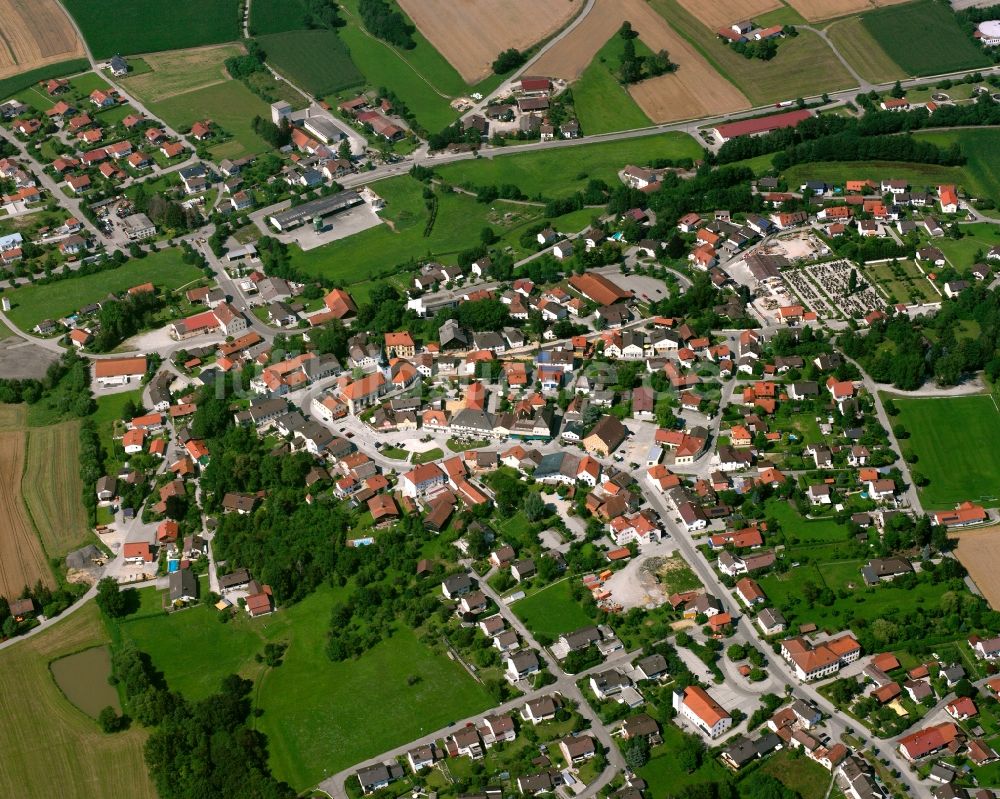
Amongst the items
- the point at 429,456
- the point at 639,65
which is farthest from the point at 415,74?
the point at 429,456

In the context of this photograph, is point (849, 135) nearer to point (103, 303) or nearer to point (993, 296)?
point (993, 296)

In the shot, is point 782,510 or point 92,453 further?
point 92,453

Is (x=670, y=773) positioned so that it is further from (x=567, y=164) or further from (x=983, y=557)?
(x=567, y=164)

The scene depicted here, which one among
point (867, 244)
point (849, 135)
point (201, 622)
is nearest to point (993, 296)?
point (867, 244)

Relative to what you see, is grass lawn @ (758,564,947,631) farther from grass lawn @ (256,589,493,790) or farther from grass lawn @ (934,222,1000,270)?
grass lawn @ (934,222,1000,270)

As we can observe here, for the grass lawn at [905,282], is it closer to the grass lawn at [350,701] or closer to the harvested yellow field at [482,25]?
the grass lawn at [350,701]
